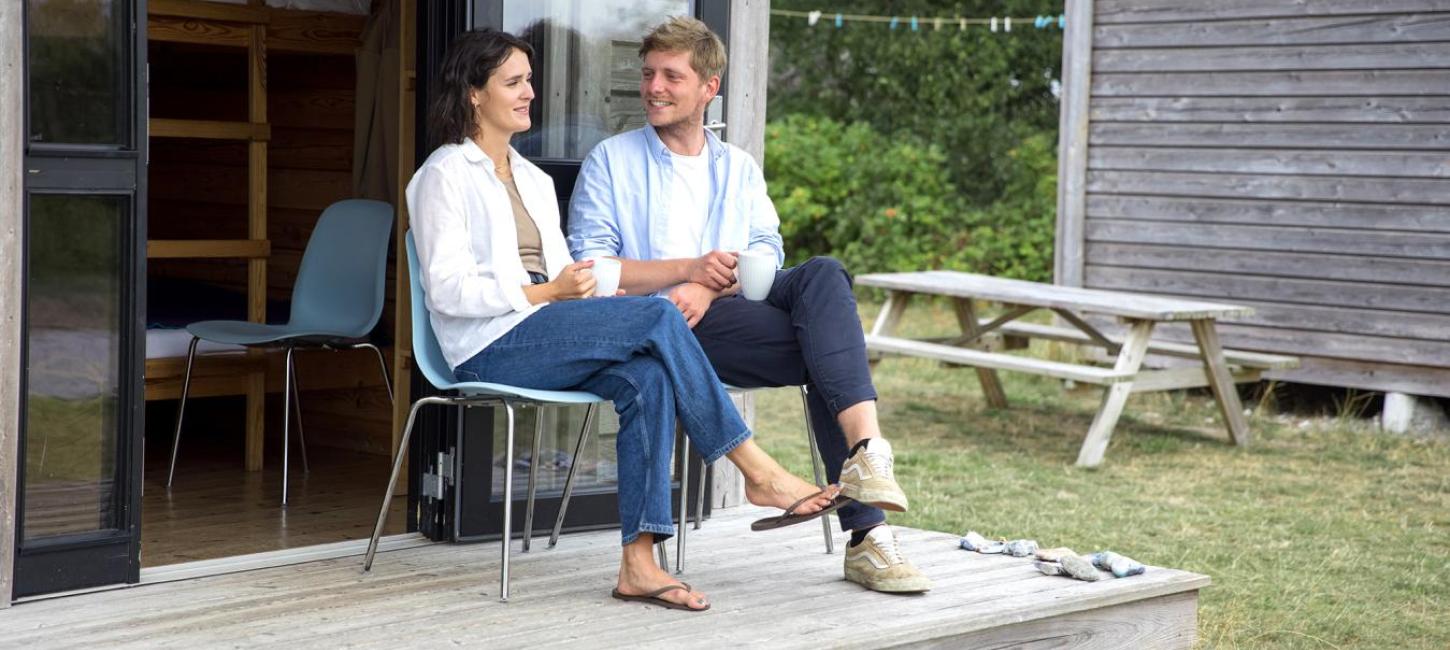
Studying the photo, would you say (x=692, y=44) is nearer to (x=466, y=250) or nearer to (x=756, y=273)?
(x=756, y=273)

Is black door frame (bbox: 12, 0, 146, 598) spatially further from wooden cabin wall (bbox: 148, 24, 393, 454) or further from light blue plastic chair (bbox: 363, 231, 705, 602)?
wooden cabin wall (bbox: 148, 24, 393, 454)

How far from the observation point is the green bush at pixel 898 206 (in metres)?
12.6

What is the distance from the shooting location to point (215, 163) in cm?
607

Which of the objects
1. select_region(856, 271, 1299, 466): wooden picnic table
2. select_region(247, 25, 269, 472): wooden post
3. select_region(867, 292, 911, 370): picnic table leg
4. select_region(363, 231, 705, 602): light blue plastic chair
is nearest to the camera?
select_region(363, 231, 705, 602): light blue plastic chair

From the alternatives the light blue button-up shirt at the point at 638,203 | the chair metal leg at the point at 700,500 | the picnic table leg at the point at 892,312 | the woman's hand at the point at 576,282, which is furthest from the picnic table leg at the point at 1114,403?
the woman's hand at the point at 576,282

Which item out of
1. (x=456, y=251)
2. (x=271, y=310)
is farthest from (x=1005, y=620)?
(x=271, y=310)

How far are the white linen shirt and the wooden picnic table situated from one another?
3.34 m

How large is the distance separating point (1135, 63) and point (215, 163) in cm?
421

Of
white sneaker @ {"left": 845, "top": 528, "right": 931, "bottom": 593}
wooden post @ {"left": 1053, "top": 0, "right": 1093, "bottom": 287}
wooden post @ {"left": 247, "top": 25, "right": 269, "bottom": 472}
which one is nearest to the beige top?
white sneaker @ {"left": 845, "top": 528, "right": 931, "bottom": 593}

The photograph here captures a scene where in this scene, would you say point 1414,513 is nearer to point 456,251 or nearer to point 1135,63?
point 1135,63

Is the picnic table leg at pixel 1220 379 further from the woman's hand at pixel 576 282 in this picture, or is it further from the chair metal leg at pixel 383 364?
the woman's hand at pixel 576 282

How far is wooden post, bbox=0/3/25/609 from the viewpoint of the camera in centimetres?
304

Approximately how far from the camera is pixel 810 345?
3.39m

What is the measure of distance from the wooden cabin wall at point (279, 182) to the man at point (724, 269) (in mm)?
1768
